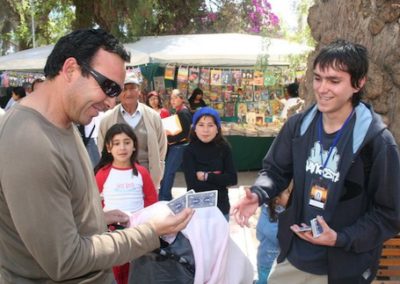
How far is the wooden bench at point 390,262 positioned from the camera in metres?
3.21

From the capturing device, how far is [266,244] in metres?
3.50

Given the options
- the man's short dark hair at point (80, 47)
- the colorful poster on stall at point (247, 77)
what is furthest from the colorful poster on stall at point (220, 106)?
the man's short dark hair at point (80, 47)

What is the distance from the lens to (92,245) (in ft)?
5.13

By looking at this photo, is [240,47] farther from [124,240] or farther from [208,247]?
[124,240]

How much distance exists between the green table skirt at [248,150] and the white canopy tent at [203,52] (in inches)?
64.6

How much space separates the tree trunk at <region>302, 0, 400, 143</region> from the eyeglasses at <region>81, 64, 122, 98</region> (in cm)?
269

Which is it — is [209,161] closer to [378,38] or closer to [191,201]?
[378,38]

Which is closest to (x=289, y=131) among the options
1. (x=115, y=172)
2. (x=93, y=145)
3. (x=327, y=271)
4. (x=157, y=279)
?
(x=327, y=271)

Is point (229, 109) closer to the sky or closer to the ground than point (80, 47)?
closer to the ground

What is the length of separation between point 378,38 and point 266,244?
1.97 metres

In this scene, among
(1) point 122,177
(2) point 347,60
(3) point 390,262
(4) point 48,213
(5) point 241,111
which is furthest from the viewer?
(5) point 241,111

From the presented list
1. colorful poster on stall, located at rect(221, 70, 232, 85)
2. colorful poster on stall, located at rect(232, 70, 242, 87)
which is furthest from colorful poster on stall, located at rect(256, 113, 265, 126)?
colorful poster on stall, located at rect(221, 70, 232, 85)

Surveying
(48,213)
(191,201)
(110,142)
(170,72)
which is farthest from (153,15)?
(48,213)

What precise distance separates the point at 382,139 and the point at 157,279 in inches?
57.3
